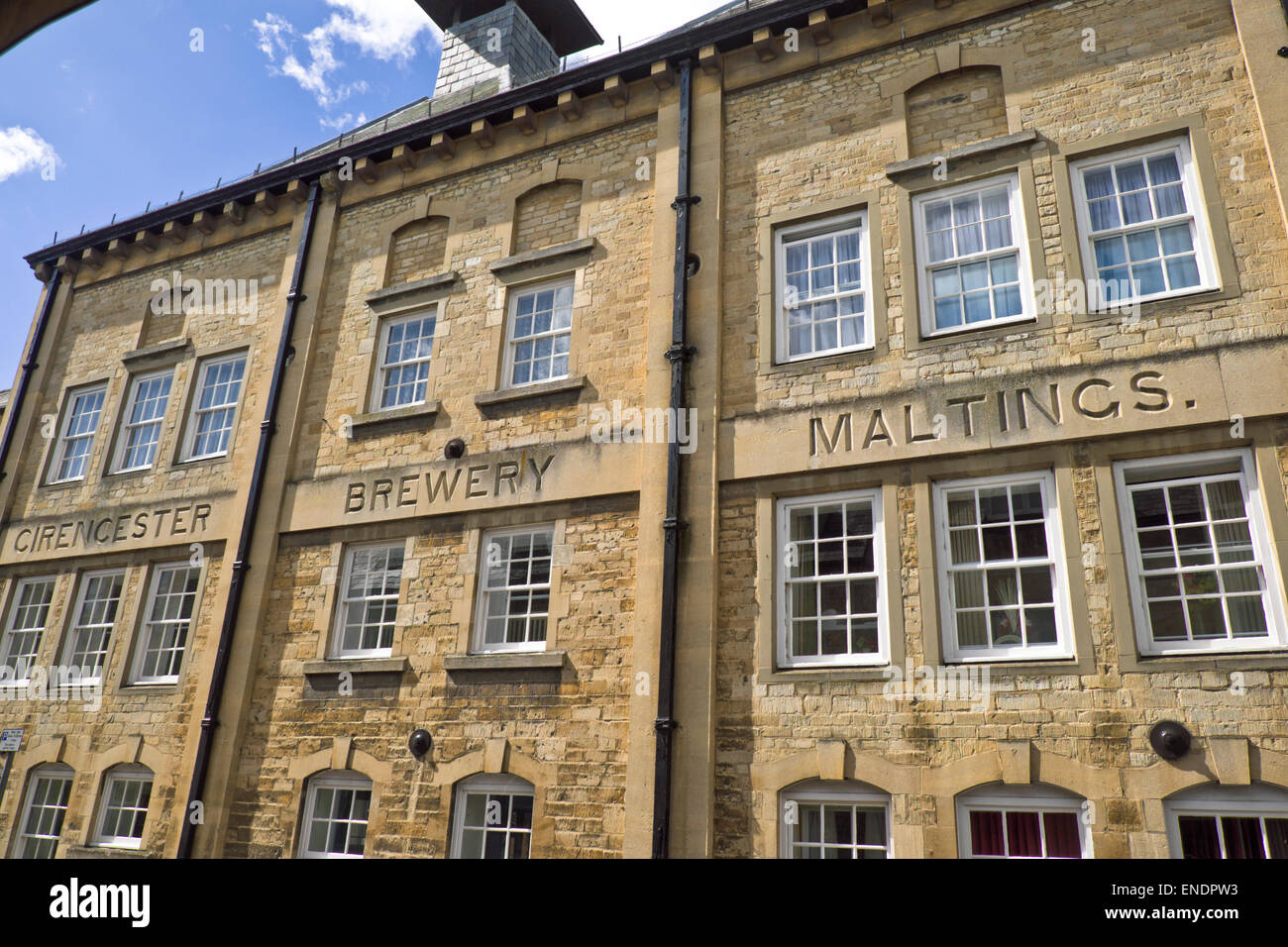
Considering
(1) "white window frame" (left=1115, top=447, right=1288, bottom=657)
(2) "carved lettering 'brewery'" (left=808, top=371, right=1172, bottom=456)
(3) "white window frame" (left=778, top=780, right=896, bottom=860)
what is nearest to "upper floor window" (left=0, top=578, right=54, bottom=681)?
(3) "white window frame" (left=778, top=780, right=896, bottom=860)

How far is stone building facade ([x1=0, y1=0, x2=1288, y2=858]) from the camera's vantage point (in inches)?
313

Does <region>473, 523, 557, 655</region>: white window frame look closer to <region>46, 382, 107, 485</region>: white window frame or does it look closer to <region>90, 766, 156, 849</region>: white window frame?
<region>90, 766, 156, 849</region>: white window frame

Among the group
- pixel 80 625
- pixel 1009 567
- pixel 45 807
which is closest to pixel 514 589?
pixel 1009 567

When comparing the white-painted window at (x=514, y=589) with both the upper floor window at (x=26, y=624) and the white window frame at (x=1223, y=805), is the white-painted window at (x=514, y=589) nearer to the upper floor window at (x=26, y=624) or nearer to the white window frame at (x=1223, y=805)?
the white window frame at (x=1223, y=805)

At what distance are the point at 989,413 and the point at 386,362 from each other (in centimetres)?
863

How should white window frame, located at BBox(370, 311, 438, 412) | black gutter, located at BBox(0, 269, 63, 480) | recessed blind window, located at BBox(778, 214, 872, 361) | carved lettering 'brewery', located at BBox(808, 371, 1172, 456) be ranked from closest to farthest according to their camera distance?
carved lettering 'brewery', located at BBox(808, 371, 1172, 456)
recessed blind window, located at BBox(778, 214, 872, 361)
white window frame, located at BBox(370, 311, 438, 412)
black gutter, located at BBox(0, 269, 63, 480)

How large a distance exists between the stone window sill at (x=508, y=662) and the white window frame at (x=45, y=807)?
6.67 m

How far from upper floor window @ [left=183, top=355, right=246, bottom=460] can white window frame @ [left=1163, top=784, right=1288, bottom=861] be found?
1323 cm

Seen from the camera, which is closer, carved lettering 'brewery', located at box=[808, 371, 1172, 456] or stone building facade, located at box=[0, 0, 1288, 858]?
stone building facade, located at box=[0, 0, 1288, 858]

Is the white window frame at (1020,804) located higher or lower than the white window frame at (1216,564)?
lower

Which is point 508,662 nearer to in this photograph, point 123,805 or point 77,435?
point 123,805

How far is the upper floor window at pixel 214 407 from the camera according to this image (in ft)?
46.4

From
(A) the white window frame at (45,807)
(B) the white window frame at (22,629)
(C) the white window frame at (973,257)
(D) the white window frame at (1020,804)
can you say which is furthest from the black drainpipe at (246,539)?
(C) the white window frame at (973,257)

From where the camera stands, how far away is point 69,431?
52.9ft
